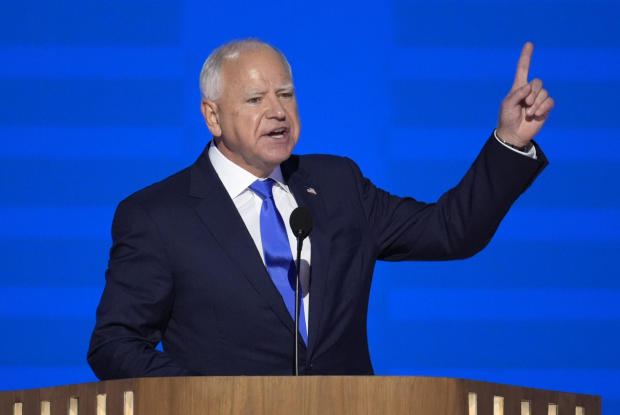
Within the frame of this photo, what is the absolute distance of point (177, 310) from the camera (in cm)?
249

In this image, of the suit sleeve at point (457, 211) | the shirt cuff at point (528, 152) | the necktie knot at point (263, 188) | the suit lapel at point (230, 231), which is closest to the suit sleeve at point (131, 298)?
the suit lapel at point (230, 231)

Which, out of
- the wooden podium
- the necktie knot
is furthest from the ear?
the wooden podium

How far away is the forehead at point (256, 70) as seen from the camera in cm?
260

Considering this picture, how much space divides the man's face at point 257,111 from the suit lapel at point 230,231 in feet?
0.32

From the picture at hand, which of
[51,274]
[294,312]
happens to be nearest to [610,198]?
[294,312]

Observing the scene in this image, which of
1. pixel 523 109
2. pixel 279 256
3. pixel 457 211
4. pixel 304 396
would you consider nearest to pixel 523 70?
pixel 523 109

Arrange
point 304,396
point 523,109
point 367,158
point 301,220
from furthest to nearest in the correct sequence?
1. point 367,158
2. point 523,109
3. point 301,220
4. point 304,396

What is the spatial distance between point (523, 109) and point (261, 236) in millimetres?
643

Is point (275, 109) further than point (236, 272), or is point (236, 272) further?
point (275, 109)

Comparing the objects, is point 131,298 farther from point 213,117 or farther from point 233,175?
point 213,117

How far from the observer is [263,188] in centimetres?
263

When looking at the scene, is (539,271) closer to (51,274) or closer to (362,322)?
(362,322)

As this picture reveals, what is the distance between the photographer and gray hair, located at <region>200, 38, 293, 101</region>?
2.65 m

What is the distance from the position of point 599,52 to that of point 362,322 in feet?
4.99
